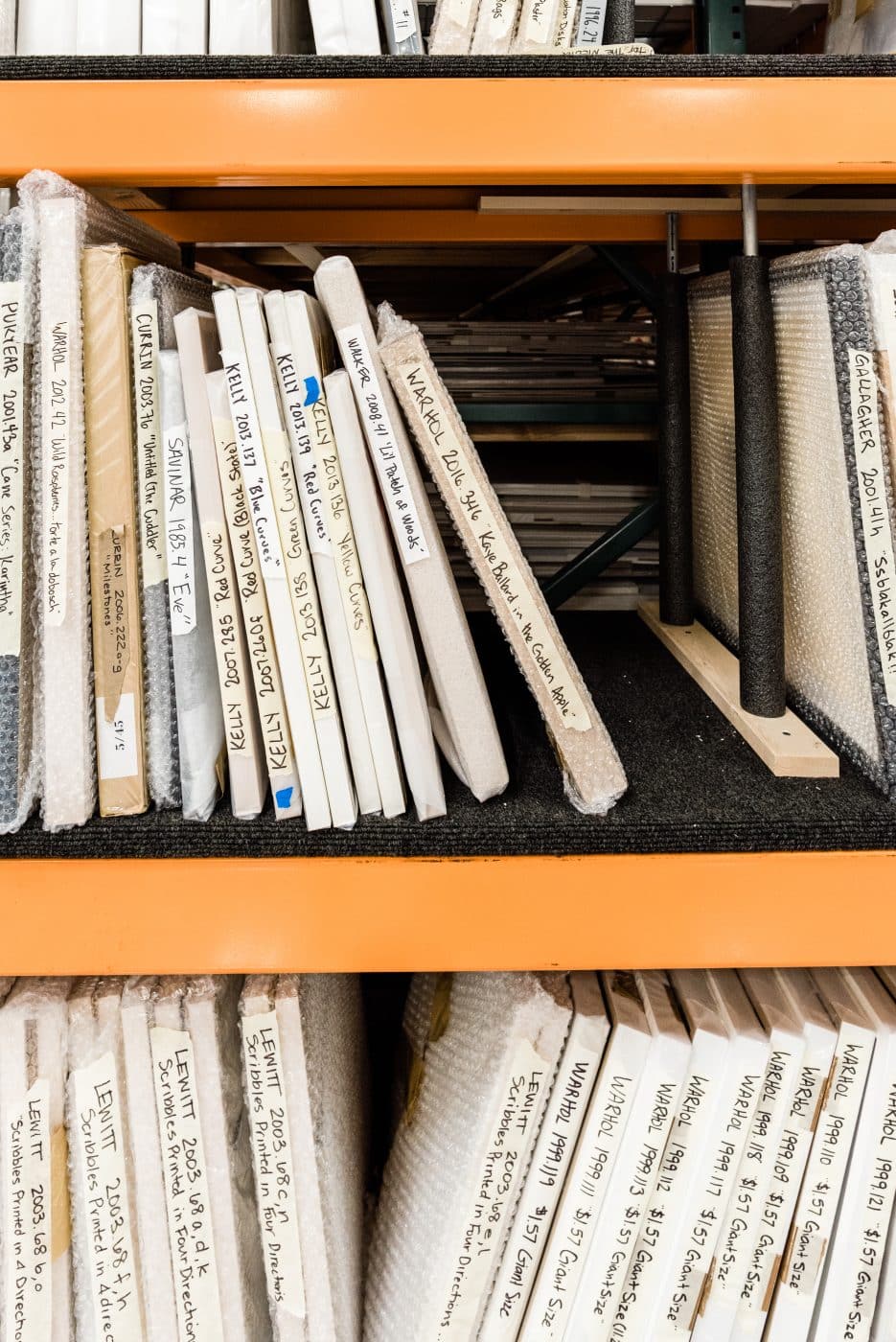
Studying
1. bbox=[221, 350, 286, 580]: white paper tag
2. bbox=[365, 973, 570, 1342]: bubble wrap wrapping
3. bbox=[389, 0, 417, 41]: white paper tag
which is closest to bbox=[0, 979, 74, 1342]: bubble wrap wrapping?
bbox=[365, 973, 570, 1342]: bubble wrap wrapping

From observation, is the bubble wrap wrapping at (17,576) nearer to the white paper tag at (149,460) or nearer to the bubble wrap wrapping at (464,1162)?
the white paper tag at (149,460)

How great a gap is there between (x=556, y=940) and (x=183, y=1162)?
0.32m

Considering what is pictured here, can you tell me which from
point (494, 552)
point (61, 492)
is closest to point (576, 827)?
point (494, 552)

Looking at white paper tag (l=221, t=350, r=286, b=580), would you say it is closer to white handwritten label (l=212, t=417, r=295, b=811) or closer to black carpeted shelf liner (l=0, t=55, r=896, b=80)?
white handwritten label (l=212, t=417, r=295, b=811)

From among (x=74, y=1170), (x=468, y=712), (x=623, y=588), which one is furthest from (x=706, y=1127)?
(x=623, y=588)

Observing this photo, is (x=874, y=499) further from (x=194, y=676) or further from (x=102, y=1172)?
(x=102, y=1172)

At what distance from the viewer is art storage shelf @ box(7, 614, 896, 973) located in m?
0.55

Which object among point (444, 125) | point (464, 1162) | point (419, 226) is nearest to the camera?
point (444, 125)

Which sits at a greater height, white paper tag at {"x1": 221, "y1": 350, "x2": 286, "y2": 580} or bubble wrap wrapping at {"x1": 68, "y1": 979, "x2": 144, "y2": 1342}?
white paper tag at {"x1": 221, "y1": 350, "x2": 286, "y2": 580}

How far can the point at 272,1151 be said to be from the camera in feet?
2.03

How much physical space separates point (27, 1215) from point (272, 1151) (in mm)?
175

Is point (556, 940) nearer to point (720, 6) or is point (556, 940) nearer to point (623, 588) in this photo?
point (623, 588)

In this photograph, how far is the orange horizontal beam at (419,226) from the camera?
2.91 ft

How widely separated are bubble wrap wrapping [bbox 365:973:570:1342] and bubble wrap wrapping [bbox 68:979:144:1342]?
0.20 m
